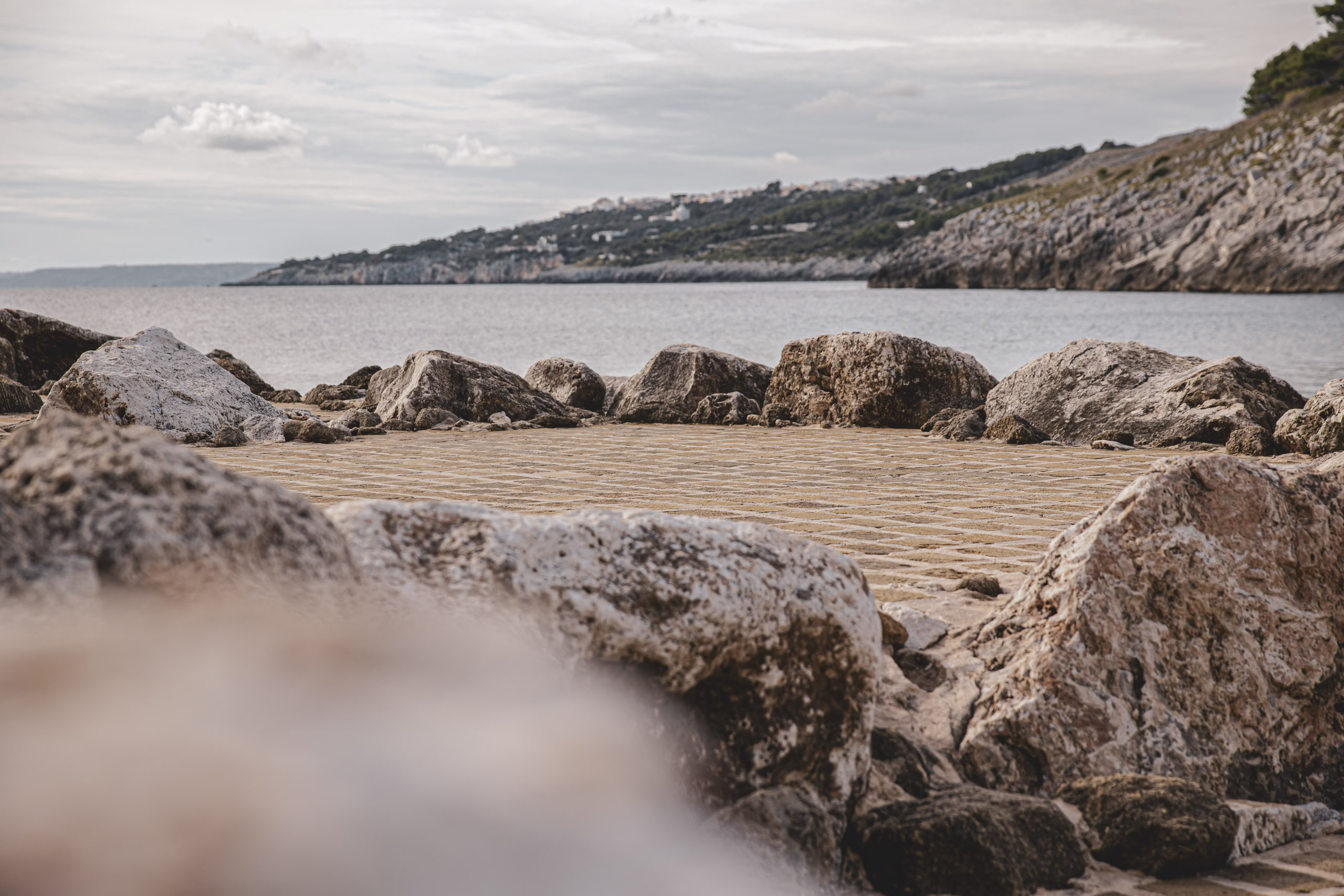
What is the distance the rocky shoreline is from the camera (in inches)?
72.7

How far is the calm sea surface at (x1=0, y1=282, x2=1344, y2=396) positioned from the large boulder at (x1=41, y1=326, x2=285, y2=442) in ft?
47.4

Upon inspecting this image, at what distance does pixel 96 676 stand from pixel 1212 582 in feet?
9.53

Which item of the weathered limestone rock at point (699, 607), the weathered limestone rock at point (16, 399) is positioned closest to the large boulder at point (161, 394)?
the weathered limestone rock at point (16, 399)

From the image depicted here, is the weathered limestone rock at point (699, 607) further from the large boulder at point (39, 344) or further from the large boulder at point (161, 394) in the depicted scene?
the large boulder at point (39, 344)

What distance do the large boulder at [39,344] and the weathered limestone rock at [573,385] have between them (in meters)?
5.84

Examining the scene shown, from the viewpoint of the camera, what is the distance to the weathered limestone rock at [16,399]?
11.8 metres

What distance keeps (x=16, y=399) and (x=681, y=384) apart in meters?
7.44

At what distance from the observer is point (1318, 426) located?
851 centimetres

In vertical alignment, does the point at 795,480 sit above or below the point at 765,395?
below

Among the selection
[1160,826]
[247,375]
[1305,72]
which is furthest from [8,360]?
[1305,72]

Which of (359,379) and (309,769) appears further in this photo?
(359,379)

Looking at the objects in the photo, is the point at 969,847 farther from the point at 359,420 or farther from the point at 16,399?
the point at 16,399

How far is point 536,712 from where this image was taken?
2.20m

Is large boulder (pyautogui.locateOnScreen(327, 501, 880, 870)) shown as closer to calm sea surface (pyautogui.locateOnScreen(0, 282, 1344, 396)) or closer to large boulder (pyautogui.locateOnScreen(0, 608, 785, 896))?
large boulder (pyautogui.locateOnScreen(0, 608, 785, 896))
